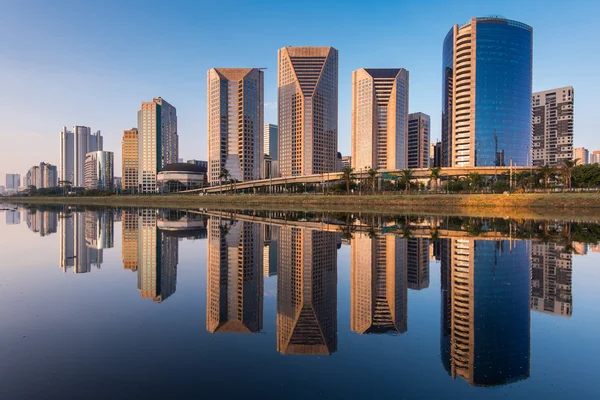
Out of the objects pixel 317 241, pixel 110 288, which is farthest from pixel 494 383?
pixel 317 241

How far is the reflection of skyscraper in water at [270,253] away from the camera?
19.5 m

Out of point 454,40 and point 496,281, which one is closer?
point 496,281

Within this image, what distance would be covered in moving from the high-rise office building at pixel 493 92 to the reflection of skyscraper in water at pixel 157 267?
147 meters

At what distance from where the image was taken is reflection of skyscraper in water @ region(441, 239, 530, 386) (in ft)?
27.3

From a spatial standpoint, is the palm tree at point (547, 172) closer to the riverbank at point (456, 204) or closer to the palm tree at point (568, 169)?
the palm tree at point (568, 169)

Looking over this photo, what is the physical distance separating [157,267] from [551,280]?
63.4 ft

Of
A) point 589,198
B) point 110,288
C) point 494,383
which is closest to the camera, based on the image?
point 494,383

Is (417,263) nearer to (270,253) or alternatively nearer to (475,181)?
(270,253)

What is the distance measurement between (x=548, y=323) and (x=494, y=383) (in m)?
4.94

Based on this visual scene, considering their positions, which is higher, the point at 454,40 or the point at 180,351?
the point at 454,40

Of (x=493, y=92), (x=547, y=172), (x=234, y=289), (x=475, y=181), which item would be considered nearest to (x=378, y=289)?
(x=234, y=289)

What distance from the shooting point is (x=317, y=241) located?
30016 millimetres

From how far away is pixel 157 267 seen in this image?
19797 mm

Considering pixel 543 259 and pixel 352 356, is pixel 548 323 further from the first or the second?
pixel 543 259
